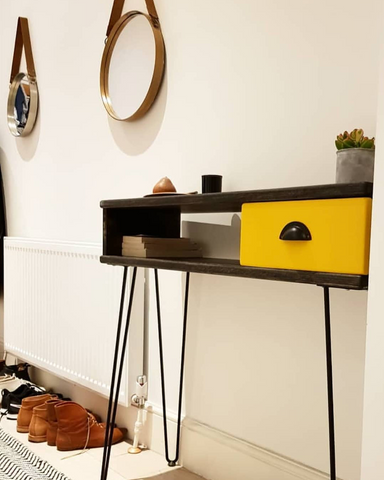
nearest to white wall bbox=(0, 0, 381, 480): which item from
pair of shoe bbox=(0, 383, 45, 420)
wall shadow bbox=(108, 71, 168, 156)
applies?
wall shadow bbox=(108, 71, 168, 156)

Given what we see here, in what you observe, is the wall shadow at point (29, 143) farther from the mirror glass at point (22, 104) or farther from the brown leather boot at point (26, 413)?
the brown leather boot at point (26, 413)

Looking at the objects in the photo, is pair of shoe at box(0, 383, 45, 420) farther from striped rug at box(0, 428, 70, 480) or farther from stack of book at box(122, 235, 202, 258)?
stack of book at box(122, 235, 202, 258)

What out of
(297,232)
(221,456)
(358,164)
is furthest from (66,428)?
(358,164)

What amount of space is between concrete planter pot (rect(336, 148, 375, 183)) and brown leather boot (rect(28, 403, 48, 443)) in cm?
152

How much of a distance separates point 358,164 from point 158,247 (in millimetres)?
654

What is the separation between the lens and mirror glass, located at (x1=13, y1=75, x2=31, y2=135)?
2.62 m

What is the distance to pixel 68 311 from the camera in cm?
218

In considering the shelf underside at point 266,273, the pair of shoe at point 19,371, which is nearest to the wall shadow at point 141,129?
the shelf underside at point 266,273

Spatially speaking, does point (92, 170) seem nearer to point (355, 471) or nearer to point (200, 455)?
point (200, 455)

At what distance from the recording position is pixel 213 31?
1628 mm

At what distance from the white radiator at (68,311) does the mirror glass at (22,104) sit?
65 cm

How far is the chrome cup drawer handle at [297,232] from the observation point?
1.03m

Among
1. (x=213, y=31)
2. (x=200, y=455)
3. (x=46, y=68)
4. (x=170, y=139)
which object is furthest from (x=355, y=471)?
(x=46, y=68)

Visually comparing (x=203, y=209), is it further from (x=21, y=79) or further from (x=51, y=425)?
(x=21, y=79)
